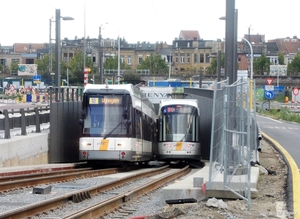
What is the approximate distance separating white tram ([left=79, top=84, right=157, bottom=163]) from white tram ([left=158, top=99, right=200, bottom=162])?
239 inches

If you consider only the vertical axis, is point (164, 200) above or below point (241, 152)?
below

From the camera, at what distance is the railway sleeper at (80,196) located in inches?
553

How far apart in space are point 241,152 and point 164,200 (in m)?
1.90

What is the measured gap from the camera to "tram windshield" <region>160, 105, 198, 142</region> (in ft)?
107

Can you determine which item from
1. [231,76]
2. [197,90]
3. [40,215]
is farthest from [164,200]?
[197,90]

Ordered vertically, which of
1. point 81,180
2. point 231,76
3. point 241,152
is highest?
point 231,76

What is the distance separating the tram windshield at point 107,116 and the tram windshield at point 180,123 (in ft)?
24.0

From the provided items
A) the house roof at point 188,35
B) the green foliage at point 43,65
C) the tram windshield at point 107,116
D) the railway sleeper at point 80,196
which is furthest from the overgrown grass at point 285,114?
the house roof at point 188,35

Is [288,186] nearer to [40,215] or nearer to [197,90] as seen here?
[40,215]

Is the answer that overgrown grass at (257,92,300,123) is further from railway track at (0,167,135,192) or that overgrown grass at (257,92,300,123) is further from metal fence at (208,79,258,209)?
metal fence at (208,79,258,209)

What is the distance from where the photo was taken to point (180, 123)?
3281cm

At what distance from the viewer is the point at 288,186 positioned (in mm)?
15148

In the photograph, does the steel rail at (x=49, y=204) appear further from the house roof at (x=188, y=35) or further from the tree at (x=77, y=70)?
the house roof at (x=188, y=35)

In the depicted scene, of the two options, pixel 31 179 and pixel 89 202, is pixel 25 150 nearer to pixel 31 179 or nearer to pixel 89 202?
pixel 31 179
